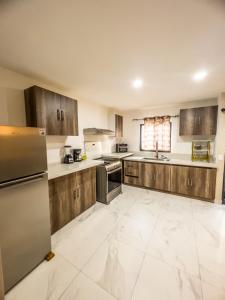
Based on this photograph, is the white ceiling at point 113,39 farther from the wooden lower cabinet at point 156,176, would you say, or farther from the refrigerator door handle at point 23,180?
the wooden lower cabinet at point 156,176

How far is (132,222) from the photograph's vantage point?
7.51ft

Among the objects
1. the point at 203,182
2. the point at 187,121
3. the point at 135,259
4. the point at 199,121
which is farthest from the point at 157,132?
the point at 135,259

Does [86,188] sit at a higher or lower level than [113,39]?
lower

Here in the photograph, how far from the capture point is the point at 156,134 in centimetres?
404

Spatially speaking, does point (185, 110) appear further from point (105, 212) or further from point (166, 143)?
point (105, 212)

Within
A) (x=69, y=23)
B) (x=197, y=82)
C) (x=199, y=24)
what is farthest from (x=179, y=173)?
(x=69, y=23)

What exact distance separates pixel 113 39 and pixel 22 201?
1.81 metres

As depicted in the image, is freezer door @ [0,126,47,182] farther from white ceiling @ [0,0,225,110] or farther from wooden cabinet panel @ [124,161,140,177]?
wooden cabinet panel @ [124,161,140,177]

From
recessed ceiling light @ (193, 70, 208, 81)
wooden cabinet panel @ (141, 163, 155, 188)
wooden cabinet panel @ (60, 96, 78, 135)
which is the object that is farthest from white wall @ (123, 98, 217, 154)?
wooden cabinet panel @ (60, 96, 78, 135)

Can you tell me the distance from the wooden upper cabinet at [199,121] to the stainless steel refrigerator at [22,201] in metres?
3.21

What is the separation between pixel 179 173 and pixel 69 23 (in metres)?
3.24

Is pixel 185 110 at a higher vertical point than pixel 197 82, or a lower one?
lower

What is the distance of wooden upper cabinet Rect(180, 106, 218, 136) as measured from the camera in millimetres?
3039

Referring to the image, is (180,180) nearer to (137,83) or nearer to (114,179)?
(114,179)
